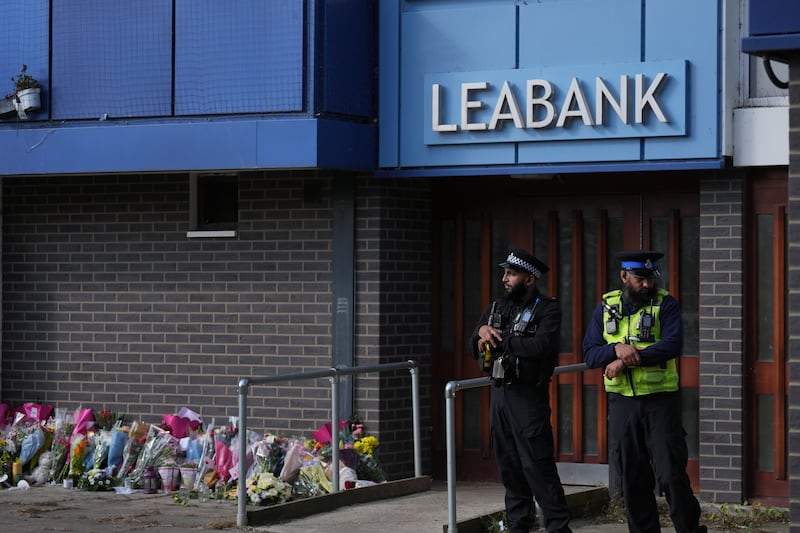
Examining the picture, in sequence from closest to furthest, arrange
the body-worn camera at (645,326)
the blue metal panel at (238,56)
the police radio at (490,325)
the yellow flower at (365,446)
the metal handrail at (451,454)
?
the body-worn camera at (645,326) < the police radio at (490,325) < the metal handrail at (451,454) < the blue metal panel at (238,56) < the yellow flower at (365,446)

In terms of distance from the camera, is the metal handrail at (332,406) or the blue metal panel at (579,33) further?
the blue metal panel at (579,33)

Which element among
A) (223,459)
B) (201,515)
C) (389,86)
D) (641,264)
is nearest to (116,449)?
(223,459)

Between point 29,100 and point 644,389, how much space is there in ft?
20.0

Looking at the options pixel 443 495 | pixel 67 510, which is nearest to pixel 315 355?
pixel 443 495

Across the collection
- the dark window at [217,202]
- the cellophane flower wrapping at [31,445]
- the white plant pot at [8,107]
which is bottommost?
the cellophane flower wrapping at [31,445]

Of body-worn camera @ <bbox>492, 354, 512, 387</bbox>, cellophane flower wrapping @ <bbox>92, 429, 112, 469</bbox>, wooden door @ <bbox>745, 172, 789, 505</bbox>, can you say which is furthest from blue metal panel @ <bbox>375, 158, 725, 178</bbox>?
cellophane flower wrapping @ <bbox>92, 429, 112, 469</bbox>

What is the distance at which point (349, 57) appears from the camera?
11602mm

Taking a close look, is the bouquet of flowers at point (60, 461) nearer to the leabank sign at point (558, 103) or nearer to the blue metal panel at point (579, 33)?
the leabank sign at point (558, 103)

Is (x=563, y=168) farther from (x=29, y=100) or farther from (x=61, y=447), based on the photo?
(x=61, y=447)

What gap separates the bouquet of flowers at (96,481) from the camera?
11.8 meters

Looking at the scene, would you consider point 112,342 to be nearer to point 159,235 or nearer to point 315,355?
point 159,235

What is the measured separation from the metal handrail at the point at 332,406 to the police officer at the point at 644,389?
2374 millimetres

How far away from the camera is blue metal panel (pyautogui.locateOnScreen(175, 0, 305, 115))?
11.4 meters

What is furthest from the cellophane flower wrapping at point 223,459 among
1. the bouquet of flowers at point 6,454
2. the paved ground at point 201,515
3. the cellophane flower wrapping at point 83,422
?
the bouquet of flowers at point 6,454
